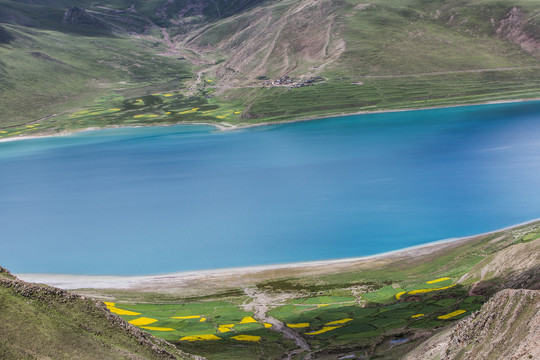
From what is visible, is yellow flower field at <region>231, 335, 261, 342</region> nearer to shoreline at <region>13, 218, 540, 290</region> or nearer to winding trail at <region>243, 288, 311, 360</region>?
winding trail at <region>243, 288, 311, 360</region>

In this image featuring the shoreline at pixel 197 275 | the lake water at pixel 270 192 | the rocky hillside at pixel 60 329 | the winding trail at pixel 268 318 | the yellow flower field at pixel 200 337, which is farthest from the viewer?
the lake water at pixel 270 192

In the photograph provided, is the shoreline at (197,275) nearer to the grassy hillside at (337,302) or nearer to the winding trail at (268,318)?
the grassy hillside at (337,302)

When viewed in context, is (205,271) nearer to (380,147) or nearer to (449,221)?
(449,221)

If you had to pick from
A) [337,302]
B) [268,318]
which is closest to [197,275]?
[268,318]

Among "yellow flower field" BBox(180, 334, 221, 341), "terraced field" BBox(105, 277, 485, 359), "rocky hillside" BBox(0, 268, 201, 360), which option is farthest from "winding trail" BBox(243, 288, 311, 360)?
"rocky hillside" BBox(0, 268, 201, 360)

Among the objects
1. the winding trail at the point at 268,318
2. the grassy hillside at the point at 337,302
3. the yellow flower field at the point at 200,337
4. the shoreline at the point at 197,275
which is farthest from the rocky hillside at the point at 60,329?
the shoreline at the point at 197,275

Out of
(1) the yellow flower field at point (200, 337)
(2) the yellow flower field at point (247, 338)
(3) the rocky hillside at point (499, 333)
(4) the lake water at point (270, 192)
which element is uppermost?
(4) the lake water at point (270, 192)

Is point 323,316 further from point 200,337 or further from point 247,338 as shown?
→ point 200,337
